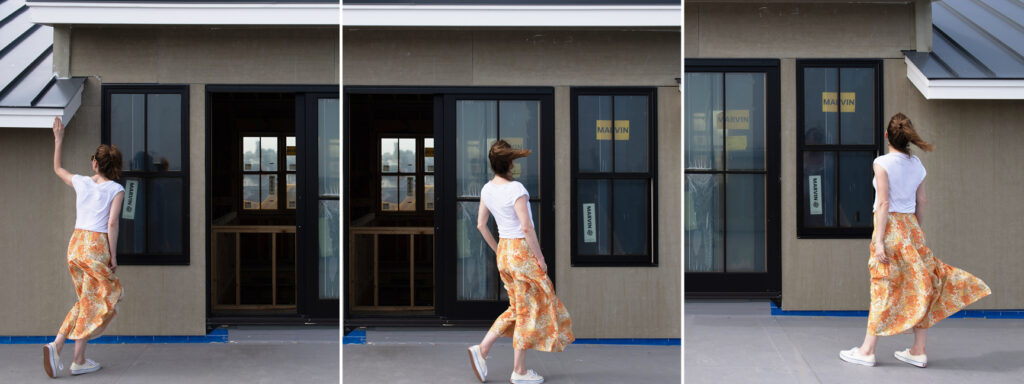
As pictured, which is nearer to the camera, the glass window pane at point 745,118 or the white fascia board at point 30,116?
the white fascia board at point 30,116

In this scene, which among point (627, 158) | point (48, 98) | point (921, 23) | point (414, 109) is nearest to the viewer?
point (48, 98)

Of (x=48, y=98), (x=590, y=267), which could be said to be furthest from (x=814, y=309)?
(x=48, y=98)

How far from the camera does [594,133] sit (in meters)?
3.94

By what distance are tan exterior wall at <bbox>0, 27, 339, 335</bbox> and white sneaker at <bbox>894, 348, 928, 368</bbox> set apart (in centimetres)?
278

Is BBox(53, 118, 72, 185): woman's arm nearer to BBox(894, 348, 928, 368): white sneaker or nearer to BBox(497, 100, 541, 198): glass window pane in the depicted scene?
BBox(497, 100, 541, 198): glass window pane

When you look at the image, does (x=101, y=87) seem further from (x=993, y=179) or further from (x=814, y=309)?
(x=993, y=179)

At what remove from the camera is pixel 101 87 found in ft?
12.7

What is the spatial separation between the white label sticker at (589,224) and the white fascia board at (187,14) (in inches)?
57.5

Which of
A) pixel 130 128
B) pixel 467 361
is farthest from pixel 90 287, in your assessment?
pixel 467 361

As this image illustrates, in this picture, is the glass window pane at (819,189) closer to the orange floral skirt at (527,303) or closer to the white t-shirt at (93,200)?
the orange floral skirt at (527,303)

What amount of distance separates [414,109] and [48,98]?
9.85 ft

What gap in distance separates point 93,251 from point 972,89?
13.5 feet

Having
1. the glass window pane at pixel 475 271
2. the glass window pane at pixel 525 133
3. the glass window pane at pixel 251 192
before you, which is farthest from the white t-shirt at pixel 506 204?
the glass window pane at pixel 251 192

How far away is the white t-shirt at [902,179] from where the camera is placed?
11.1 ft
